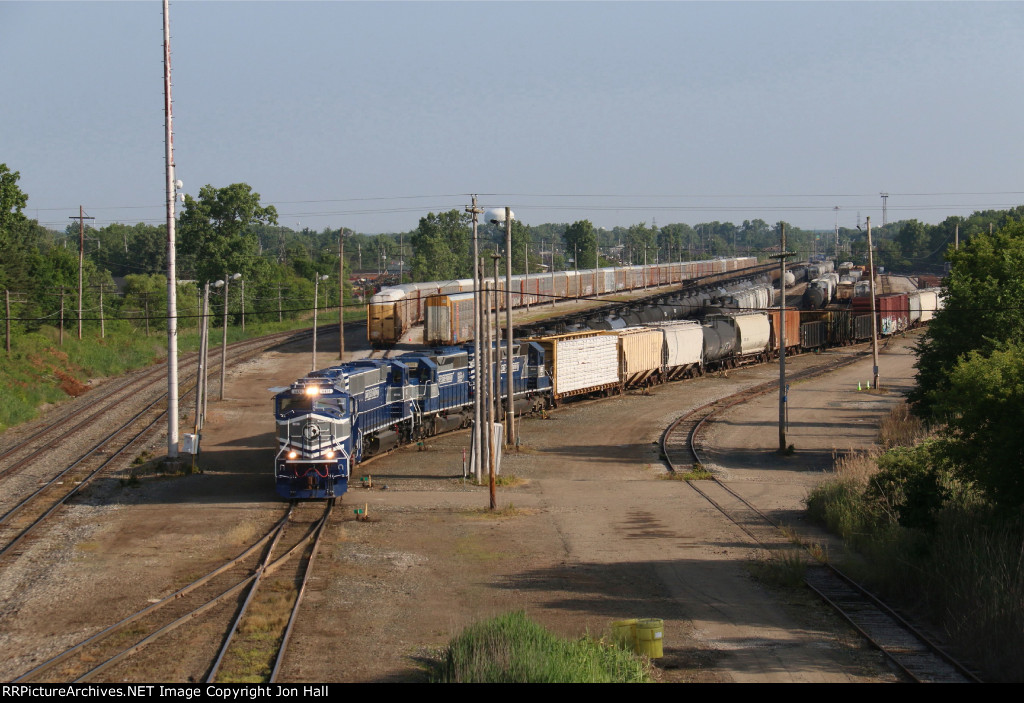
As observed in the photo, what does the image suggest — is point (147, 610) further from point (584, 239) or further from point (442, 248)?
point (584, 239)

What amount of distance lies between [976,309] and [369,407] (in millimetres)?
20529

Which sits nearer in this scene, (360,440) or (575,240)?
(360,440)

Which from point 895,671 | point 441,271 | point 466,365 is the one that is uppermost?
point 441,271

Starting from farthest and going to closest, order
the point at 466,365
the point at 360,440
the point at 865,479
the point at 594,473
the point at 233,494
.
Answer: the point at 466,365
the point at 594,473
the point at 360,440
the point at 233,494
the point at 865,479

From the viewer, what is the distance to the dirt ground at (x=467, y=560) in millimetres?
14898

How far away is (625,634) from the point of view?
14.5 m

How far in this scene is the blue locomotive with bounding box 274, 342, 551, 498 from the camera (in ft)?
82.8

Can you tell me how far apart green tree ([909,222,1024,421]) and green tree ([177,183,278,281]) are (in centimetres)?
5832

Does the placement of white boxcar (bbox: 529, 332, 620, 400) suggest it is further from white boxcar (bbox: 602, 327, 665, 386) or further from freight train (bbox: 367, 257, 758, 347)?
freight train (bbox: 367, 257, 758, 347)

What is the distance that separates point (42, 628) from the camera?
15.8 meters

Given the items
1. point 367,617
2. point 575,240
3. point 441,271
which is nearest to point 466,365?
point 367,617

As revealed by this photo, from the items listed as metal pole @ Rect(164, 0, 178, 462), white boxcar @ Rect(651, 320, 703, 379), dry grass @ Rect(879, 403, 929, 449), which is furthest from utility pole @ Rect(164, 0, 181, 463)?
white boxcar @ Rect(651, 320, 703, 379)

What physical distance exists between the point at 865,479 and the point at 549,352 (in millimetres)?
19476

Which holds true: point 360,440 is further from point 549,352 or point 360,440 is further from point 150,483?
point 549,352
